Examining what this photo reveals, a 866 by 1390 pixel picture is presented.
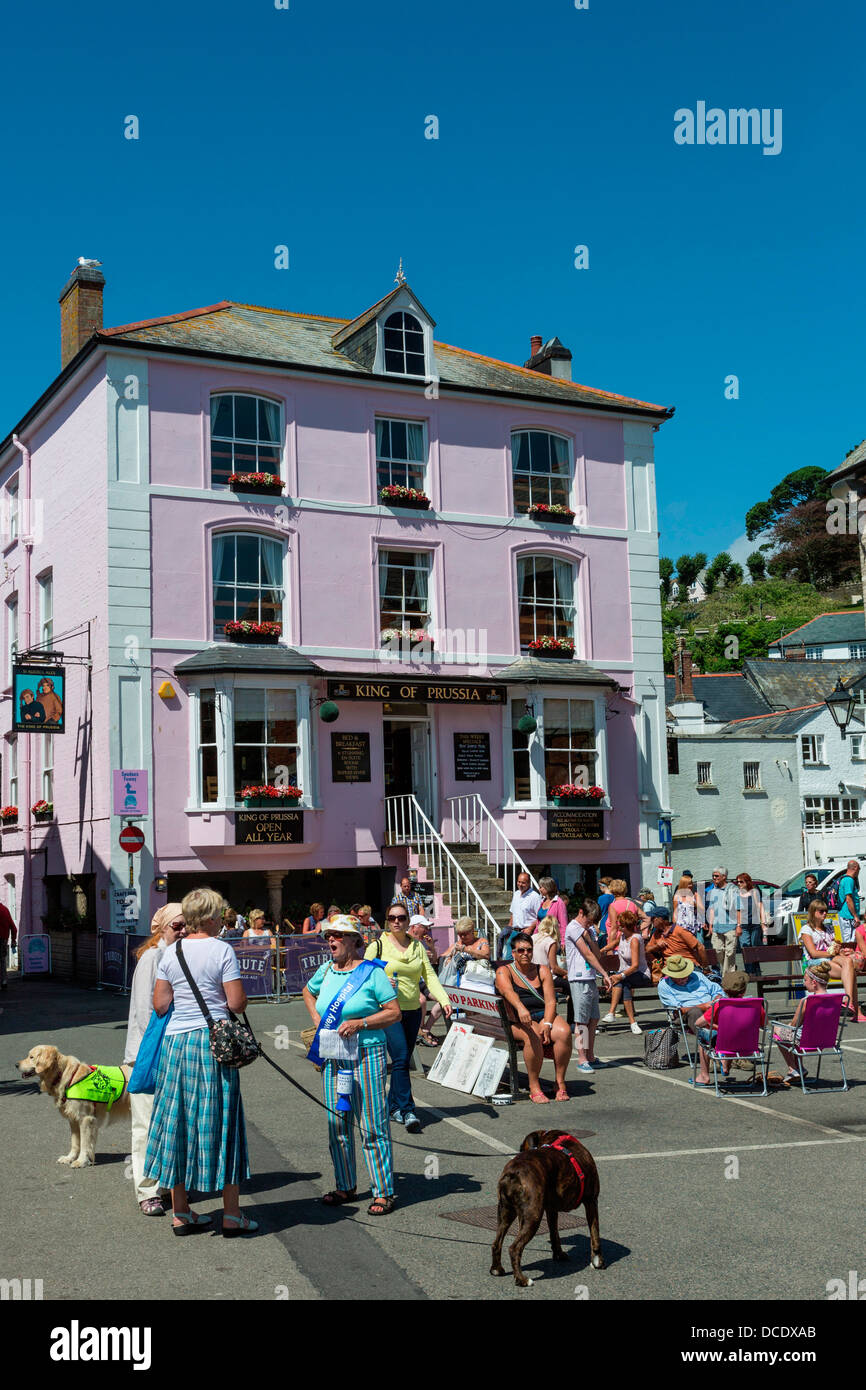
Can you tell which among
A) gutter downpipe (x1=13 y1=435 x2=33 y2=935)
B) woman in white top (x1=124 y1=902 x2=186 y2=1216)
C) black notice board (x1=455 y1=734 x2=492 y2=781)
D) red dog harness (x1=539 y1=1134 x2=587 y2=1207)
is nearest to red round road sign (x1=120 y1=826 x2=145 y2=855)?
gutter downpipe (x1=13 y1=435 x2=33 y2=935)

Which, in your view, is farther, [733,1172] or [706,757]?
[706,757]

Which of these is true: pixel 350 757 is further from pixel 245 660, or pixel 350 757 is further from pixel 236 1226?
pixel 236 1226

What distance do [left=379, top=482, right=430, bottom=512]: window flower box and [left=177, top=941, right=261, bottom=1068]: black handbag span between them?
1886 cm

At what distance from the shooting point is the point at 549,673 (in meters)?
25.6

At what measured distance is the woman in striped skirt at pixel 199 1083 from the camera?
6.98 metres

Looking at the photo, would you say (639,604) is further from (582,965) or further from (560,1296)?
(560,1296)

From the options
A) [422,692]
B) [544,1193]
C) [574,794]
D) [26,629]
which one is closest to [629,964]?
[544,1193]

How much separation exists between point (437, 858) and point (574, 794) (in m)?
3.46

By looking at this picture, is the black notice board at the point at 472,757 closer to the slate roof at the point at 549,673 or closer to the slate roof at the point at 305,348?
the slate roof at the point at 549,673

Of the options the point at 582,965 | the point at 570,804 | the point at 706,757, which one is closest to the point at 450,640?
the point at 570,804

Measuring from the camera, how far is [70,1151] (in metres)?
9.41

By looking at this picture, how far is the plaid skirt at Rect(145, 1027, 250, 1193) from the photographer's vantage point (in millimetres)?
6973

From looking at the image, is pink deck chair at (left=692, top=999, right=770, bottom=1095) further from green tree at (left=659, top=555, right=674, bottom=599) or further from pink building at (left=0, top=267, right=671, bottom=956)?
green tree at (left=659, top=555, right=674, bottom=599)
